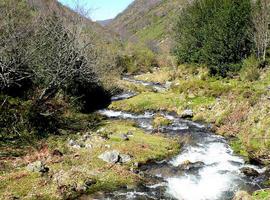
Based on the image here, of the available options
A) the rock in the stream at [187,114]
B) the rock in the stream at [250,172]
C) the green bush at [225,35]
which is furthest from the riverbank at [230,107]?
the green bush at [225,35]

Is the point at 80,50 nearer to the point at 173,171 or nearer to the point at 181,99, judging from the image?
the point at 181,99

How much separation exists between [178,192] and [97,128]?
55.2 ft

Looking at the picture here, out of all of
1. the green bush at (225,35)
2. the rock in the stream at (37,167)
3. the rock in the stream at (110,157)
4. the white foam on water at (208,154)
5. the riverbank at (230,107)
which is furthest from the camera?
the green bush at (225,35)

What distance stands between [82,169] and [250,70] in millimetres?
38532

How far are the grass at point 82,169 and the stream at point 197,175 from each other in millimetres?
1191

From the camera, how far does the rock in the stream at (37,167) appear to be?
26484mm

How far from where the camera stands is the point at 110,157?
29922 mm

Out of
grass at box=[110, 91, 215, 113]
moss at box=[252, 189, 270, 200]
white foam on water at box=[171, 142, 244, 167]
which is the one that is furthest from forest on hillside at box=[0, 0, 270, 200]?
white foam on water at box=[171, 142, 244, 167]

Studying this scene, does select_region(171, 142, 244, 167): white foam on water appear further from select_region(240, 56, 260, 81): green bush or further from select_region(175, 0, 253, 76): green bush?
select_region(175, 0, 253, 76): green bush

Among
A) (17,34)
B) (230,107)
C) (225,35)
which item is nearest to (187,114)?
(230,107)

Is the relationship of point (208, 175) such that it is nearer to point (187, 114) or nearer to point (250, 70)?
point (187, 114)

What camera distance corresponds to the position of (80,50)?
164 feet

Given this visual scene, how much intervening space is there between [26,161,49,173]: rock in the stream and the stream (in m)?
5.13

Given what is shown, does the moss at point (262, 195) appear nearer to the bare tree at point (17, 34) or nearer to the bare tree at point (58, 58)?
the bare tree at point (17, 34)
